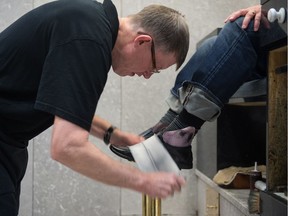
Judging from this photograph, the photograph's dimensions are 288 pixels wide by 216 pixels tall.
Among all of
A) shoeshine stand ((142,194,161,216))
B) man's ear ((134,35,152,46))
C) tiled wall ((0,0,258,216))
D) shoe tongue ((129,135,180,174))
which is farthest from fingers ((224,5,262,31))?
tiled wall ((0,0,258,216))

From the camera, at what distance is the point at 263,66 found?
1.05 m

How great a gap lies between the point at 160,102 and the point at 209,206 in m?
0.51

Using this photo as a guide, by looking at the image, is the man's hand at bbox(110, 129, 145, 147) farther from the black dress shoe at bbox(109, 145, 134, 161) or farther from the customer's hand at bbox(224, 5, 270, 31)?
the customer's hand at bbox(224, 5, 270, 31)

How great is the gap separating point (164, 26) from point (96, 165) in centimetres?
35

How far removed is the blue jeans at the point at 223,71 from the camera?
100 centimetres

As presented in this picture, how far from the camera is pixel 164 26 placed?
0.91 metres

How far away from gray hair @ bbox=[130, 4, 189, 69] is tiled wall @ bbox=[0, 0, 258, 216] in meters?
0.85

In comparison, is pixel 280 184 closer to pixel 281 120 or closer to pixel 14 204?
pixel 281 120

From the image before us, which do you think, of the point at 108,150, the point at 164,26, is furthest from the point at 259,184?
the point at 108,150

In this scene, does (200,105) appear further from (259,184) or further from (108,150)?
(108,150)

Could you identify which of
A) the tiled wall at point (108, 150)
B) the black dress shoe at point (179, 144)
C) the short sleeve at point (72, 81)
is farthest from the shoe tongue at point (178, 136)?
the tiled wall at point (108, 150)

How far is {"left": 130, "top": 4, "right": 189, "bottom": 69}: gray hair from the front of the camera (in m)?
0.91

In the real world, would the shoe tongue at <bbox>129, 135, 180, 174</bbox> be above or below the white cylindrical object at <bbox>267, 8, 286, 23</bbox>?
below

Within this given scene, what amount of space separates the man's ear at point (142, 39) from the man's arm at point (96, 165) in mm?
263
